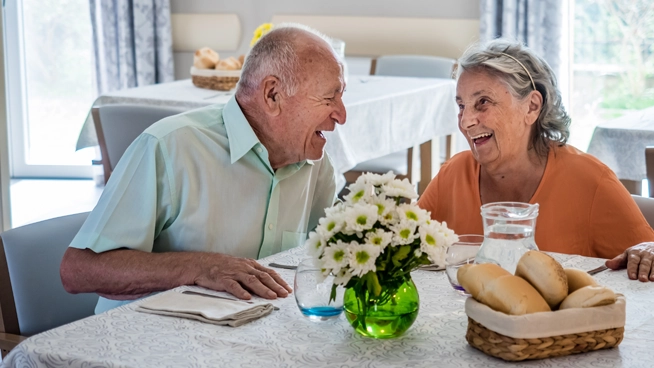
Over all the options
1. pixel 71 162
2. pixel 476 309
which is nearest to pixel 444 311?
pixel 476 309

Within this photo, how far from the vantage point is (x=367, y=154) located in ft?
11.9

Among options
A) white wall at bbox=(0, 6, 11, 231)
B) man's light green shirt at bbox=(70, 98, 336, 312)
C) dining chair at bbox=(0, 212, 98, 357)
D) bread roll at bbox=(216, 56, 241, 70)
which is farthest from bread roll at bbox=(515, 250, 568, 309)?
bread roll at bbox=(216, 56, 241, 70)

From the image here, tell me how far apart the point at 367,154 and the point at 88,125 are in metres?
1.30

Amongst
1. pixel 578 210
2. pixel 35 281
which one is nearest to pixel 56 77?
pixel 35 281

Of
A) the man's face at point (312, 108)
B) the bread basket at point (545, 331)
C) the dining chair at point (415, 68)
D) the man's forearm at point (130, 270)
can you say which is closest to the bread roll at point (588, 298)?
the bread basket at point (545, 331)

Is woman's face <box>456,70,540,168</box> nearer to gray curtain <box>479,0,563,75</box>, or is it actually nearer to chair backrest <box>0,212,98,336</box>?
chair backrest <box>0,212,98,336</box>

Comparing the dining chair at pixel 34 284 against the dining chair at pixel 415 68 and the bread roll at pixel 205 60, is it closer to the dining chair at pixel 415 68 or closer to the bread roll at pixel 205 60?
the bread roll at pixel 205 60

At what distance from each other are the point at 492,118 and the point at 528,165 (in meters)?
0.16

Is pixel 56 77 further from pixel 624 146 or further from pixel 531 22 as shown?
pixel 624 146

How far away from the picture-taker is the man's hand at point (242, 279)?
4.66ft

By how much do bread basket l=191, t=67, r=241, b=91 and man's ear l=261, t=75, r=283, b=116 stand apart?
1.95 metres

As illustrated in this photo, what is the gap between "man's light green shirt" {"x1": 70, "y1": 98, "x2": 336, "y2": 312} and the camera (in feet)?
5.56

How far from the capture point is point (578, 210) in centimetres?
195

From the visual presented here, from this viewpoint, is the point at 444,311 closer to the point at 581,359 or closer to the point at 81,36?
A: the point at 581,359
